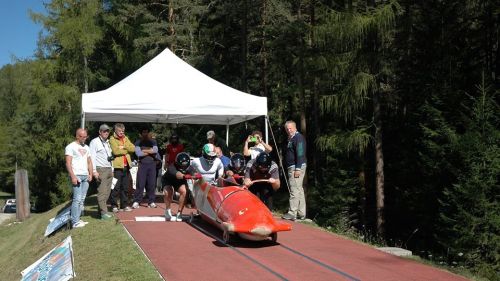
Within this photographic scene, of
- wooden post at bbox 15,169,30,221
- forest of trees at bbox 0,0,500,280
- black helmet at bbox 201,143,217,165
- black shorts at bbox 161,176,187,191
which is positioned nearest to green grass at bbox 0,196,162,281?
black shorts at bbox 161,176,187,191

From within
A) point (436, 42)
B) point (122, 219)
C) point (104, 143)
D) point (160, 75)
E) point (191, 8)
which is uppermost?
point (191, 8)

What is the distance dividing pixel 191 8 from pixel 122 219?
19863 millimetres

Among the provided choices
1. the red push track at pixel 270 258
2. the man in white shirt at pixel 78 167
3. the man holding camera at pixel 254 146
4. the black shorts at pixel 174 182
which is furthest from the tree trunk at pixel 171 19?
the red push track at pixel 270 258

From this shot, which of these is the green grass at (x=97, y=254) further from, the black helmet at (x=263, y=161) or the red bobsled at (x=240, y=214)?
the black helmet at (x=263, y=161)

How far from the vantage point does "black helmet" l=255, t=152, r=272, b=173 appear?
10.0 meters

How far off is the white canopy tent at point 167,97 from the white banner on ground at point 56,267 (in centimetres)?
493

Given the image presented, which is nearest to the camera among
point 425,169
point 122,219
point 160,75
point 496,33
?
point 122,219

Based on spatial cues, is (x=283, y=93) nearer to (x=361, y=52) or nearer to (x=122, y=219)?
(x=361, y=52)

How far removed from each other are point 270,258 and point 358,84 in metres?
10.6

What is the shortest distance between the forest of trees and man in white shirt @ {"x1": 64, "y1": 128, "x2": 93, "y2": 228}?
6.48 metres

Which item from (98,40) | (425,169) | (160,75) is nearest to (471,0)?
(425,169)

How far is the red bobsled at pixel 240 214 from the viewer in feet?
25.2

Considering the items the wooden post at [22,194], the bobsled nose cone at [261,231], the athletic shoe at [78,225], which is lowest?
the wooden post at [22,194]

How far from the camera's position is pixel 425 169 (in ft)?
55.9
